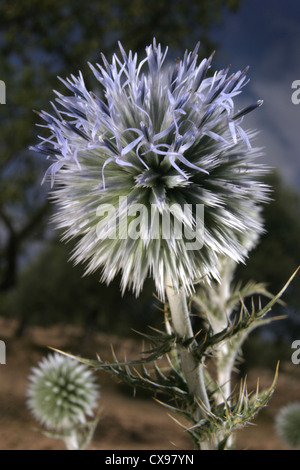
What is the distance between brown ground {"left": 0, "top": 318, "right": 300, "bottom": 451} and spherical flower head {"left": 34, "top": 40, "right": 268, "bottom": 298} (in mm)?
5124

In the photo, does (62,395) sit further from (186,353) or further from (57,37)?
(57,37)

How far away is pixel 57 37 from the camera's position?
9633 mm

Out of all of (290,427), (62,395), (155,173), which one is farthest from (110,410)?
(155,173)

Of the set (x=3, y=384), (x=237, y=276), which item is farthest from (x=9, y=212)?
(x=237, y=276)

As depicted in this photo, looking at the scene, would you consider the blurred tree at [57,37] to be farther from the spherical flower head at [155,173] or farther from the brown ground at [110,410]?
the spherical flower head at [155,173]

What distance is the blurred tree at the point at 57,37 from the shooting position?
365 inches

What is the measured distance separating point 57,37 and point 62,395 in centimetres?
794

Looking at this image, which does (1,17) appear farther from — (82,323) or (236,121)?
(236,121)

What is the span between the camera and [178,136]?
79.5 inches

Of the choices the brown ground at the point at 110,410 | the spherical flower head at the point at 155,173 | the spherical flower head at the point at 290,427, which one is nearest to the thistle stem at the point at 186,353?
the spherical flower head at the point at 155,173

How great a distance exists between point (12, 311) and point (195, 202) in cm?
961

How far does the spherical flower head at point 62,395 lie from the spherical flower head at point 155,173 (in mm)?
1540

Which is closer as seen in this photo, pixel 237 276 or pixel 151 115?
pixel 151 115

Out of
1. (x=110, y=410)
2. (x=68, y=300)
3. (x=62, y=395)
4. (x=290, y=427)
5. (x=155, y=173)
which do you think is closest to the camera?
(x=155, y=173)
